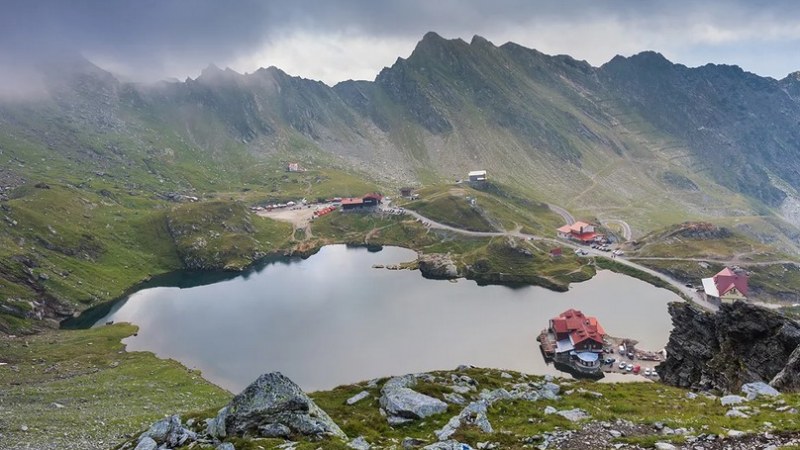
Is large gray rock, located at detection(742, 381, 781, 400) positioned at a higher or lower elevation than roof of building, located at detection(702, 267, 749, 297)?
lower

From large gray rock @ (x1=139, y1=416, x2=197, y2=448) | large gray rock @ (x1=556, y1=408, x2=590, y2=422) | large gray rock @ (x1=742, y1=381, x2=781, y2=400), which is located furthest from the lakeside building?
large gray rock @ (x1=139, y1=416, x2=197, y2=448)

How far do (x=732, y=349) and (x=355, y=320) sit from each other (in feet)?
278

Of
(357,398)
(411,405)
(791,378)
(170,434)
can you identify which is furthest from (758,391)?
(170,434)

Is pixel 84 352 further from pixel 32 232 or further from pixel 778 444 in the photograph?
pixel 778 444

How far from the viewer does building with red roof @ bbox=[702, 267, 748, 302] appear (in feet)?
447

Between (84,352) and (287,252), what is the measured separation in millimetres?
99716

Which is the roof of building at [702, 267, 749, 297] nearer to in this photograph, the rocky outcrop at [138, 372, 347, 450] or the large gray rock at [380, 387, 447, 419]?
the large gray rock at [380, 387, 447, 419]

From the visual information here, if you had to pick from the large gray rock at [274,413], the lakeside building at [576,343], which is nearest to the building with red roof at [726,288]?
the lakeside building at [576,343]

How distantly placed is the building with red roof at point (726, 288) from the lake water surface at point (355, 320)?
10.2 metres

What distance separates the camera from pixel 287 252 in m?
199

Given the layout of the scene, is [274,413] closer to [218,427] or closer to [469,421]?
[218,427]

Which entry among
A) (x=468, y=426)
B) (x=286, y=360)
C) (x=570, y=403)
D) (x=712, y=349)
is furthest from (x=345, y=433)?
(x=286, y=360)

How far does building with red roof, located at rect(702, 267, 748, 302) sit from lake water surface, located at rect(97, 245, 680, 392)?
10.2m

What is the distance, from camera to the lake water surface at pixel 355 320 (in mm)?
97688
